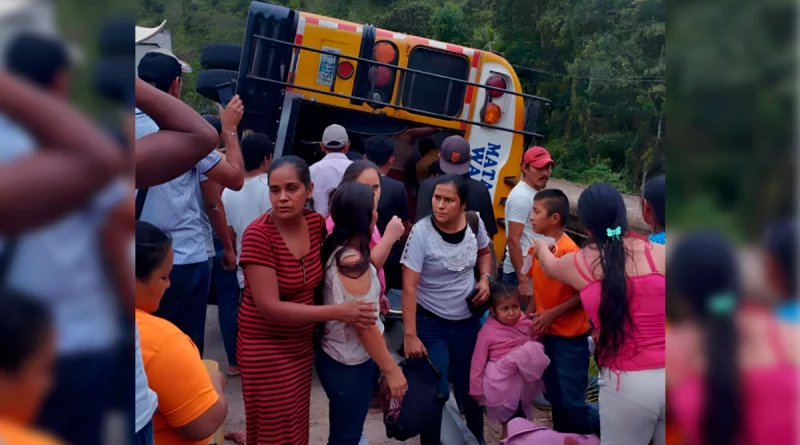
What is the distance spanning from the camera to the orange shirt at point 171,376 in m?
1.61

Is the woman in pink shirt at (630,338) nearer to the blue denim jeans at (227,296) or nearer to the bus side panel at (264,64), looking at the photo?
the blue denim jeans at (227,296)

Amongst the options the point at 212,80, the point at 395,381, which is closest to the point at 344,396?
the point at 395,381

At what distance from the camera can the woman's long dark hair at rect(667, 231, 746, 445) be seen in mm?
863

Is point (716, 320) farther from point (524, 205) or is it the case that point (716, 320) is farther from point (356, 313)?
point (524, 205)

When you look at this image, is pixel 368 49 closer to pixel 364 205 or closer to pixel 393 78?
pixel 393 78

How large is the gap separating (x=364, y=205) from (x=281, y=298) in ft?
1.41

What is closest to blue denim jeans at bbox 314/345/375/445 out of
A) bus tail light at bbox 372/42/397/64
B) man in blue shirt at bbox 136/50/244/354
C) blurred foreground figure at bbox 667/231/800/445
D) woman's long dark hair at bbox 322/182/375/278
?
woman's long dark hair at bbox 322/182/375/278

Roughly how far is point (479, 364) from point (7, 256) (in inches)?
102

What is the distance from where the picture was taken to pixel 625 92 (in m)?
16.7

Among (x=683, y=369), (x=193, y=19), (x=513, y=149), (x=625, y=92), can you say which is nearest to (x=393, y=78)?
(x=513, y=149)

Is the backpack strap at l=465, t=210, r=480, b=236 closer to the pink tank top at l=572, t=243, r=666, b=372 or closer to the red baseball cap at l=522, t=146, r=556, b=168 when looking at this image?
the red baseball cap at l=522, t=146, r=556, b=168

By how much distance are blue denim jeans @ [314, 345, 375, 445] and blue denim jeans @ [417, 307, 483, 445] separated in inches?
18.1

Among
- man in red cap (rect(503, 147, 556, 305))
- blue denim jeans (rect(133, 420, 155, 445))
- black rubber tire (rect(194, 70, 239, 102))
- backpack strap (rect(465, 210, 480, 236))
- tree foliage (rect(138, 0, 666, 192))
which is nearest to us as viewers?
blue denim jeans (rect(133, 420, 155, 445))

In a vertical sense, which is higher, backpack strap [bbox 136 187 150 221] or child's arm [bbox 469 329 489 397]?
backpack strap [bbox 136 187 150 221]
